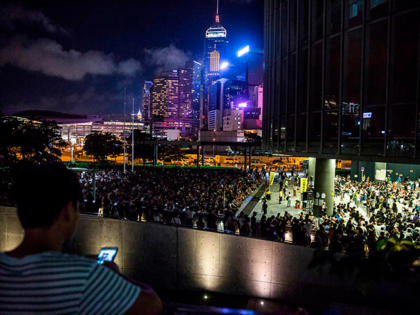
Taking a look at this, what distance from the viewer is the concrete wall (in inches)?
321

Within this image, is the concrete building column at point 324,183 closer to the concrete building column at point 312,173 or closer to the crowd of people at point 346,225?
the crowd of people at point 346,225

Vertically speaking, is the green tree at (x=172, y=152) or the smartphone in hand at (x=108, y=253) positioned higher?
the green tree at (x=172, y=152)

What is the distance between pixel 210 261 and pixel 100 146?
49.1m

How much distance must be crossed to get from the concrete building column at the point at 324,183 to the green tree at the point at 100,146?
45297 mm

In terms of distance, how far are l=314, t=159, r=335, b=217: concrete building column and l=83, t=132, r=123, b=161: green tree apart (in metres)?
45.3

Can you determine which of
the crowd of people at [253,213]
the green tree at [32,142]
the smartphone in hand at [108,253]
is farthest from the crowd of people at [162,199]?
the smartphone in hand at [108,253]

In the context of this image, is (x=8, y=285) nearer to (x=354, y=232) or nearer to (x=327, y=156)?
(x=354, y=232)

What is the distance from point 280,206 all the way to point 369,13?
14532mm

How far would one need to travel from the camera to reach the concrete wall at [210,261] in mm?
8164

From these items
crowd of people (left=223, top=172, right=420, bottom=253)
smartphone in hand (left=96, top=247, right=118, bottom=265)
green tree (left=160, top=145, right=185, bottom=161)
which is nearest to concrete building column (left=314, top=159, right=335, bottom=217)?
crowd of people (left=223, top=172, right=420, bottom=253)

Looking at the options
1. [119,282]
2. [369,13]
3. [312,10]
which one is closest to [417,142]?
[369,13]

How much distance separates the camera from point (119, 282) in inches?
45.5

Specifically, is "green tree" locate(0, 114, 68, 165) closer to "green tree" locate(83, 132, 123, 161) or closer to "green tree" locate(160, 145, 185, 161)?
"green tree" locate(83, 132, 123, 161)

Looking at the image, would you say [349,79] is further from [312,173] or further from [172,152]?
[172,152]
